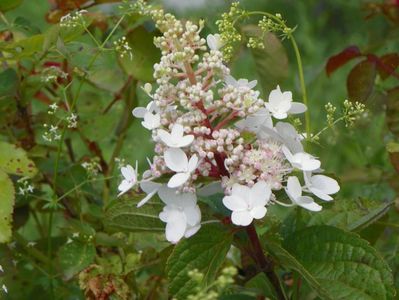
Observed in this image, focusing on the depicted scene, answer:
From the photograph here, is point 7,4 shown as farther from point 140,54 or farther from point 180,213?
point 180,213

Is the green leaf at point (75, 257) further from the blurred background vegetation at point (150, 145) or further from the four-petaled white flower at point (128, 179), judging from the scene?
the four-petaled white flower at point (128, 179)

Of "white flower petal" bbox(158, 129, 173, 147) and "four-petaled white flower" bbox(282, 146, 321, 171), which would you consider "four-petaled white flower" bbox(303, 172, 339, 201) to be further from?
"white flower petal" bbox(158, 129, 173, 147)

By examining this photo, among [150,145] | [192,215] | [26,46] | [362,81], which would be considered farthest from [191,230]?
[150,145]

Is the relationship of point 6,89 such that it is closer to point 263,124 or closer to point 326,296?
point 263,124

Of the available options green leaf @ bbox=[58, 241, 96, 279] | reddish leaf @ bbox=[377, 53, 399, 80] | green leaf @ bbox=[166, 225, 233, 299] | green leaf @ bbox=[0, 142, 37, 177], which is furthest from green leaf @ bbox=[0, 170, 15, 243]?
reddish leaf @ bbox=[377, 53, 399, 80]

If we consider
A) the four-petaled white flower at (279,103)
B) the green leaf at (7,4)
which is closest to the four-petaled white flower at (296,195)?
the four-petaled white flower at (279,103)
